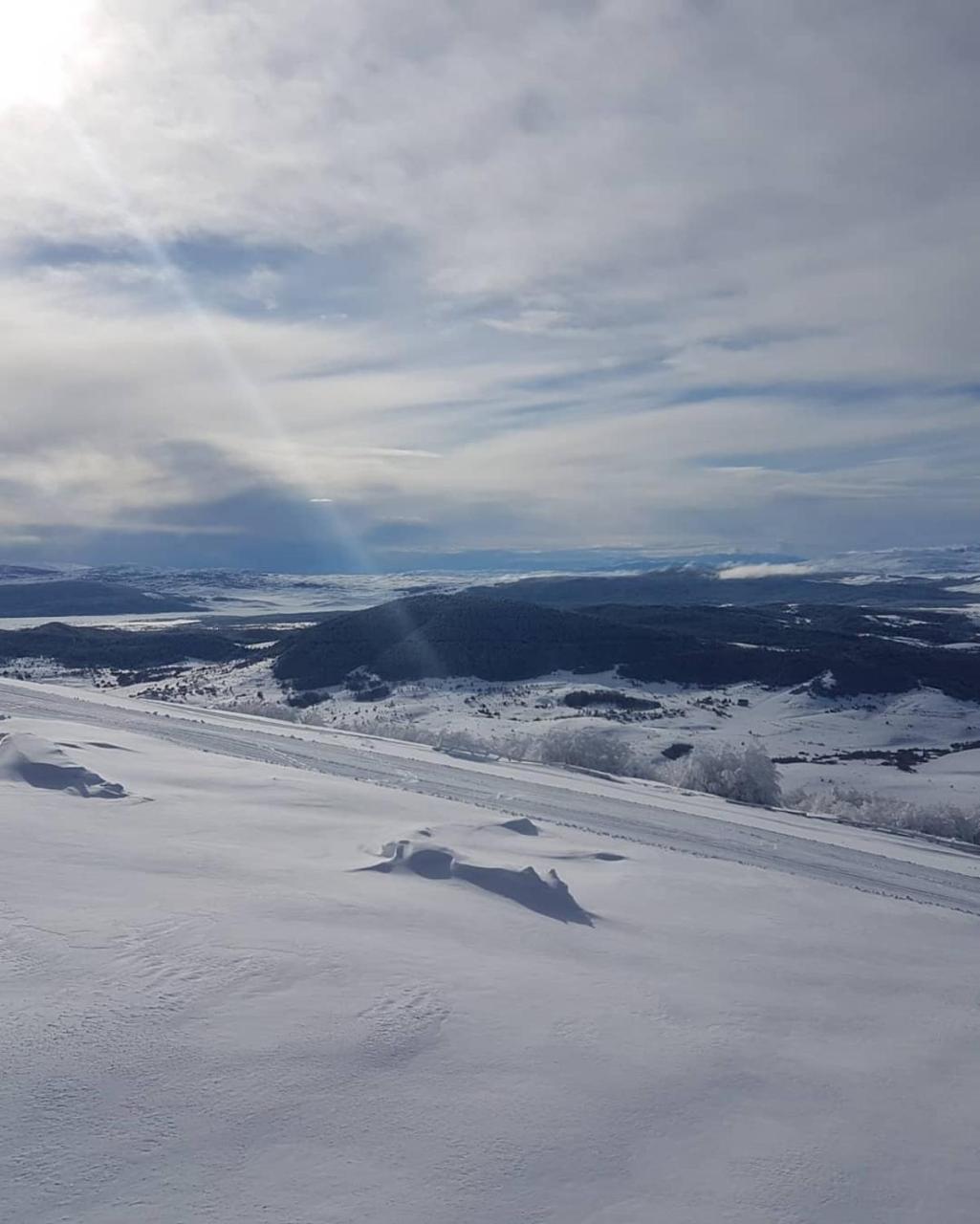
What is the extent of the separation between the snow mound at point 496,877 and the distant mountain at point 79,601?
386ft

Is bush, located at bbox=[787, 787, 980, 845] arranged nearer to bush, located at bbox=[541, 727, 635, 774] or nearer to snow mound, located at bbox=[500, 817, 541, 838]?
bush, located at bbox=[541, 727, 635, 774]

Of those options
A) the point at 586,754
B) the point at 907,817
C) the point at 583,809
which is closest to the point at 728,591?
the point at 586,754

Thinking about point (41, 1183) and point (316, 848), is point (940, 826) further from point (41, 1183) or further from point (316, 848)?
point (41, 1183)

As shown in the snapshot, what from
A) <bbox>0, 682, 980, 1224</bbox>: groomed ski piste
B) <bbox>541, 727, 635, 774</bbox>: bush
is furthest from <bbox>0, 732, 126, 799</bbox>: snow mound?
<bbox>541, 727, 635, 774</bbox>: bush

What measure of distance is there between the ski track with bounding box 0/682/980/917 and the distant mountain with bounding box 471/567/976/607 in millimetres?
101795

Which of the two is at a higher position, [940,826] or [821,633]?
[821,633]

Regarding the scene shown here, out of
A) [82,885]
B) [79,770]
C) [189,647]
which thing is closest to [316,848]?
[82,885]

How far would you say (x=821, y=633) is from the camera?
2687 inches

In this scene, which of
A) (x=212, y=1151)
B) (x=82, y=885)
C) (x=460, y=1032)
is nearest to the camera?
(x=212, y=1151)

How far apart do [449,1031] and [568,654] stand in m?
48.7

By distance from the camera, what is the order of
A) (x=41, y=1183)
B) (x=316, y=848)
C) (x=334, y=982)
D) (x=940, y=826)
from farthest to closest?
(x=940, y=826) → (x=316, y=848) → (x=334, y=982) → (x=41, y=1183)

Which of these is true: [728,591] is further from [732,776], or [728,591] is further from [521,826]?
[521,826]

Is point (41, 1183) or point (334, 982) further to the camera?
point (334, 982)

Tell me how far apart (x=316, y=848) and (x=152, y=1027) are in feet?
19.9
